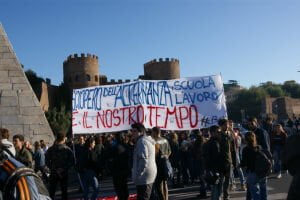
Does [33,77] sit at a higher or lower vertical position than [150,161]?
higher

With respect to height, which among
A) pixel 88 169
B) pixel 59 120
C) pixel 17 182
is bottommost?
pixel 88 169

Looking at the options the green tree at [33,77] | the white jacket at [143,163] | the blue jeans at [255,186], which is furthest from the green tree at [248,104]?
the white jacket at [143,163]

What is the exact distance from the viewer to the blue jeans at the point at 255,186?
22.0 feet

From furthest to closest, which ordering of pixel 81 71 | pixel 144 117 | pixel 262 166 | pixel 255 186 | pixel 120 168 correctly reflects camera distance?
1. pixel 81 71
2. pixel 144 117
3. pixel 120 168
4. pixel 255 186
5. pixel 262 166

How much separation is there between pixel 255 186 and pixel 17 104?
24.1 feet

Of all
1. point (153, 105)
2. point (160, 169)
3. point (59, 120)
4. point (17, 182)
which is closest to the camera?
point (17, 182)

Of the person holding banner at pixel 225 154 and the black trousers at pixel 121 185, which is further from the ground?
the person holding banner at pixel 225 154

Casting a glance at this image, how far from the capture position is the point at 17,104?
38.5 feet

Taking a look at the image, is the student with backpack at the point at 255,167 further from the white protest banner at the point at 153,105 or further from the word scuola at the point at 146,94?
the word scuola at the point at 146,94

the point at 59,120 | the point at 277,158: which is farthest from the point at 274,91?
the point at 277,158

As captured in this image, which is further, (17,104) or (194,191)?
(17,104)

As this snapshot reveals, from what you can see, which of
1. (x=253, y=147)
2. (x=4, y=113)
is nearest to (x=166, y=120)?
(x=253, y=147)

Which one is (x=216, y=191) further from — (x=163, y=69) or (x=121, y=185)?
(x=163, y=69)

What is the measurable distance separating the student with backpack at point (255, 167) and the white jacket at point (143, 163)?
1.67 m
